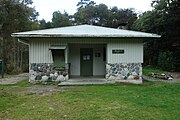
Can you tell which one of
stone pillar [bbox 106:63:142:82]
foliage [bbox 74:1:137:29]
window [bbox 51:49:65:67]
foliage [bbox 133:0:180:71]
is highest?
foliage [bbox 74:1:137:29]

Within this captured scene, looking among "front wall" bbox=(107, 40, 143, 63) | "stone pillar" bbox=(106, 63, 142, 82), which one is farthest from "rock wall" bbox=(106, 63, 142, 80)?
"front wall" bbox=(107, 40, 143, 63)

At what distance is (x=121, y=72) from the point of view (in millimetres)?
14156

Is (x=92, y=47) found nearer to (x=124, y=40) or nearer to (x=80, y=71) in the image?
(x=80, y=71)

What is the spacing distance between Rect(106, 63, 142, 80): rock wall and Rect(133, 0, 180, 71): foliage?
10075 mm

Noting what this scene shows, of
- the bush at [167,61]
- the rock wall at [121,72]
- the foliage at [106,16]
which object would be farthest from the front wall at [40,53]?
the foliage at [106,16]

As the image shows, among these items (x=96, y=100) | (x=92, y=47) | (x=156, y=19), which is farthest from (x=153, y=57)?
(x=96, y=100)

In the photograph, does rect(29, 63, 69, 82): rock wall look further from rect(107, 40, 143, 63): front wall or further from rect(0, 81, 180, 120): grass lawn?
rect(0, 81, 180, 120): grass lawn

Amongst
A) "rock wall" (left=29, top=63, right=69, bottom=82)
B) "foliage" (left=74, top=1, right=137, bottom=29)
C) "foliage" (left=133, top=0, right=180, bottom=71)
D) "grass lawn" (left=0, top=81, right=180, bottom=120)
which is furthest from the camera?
"foliage" (left=74, top=1, right=137, bottom=29)

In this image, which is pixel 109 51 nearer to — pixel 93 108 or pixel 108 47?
pixel 108 47

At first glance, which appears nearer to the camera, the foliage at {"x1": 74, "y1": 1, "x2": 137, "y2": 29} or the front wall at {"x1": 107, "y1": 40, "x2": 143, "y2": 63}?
the front wall at {"x1": 107, "y1": 40, "x2": 143, "y2": 63}

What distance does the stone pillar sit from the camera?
14125mm

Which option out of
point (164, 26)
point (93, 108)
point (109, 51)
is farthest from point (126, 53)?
point (164, 26)

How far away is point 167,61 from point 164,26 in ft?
12.1

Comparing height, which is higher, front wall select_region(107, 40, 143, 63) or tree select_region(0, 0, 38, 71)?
tree select_region(0, 0, 38, 71)
